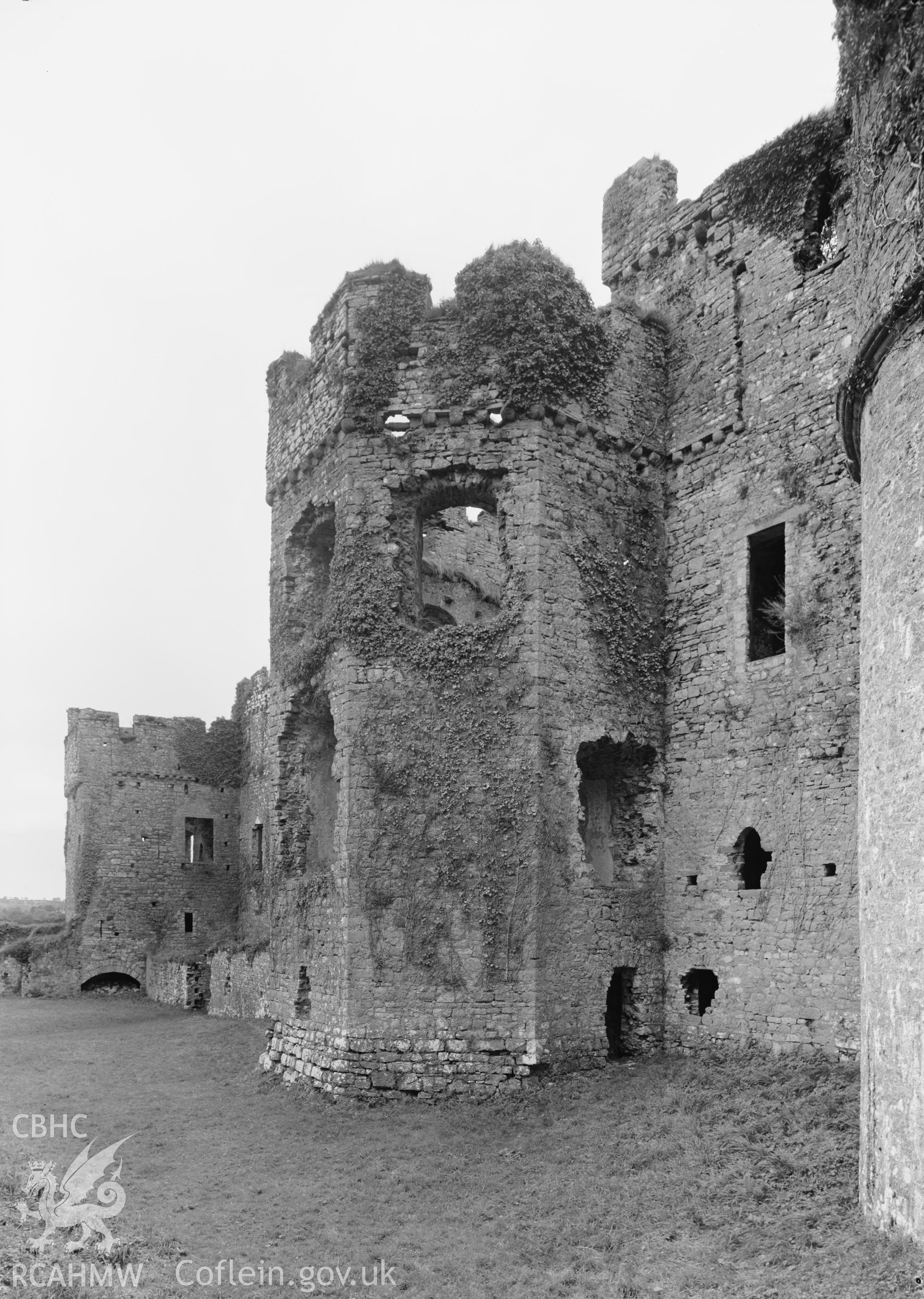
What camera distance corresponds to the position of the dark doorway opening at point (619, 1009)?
12305 mm

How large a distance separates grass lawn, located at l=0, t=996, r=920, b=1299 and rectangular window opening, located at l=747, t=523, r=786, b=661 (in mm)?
4640

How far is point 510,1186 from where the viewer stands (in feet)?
29.3

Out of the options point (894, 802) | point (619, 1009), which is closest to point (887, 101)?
point (894, 802)

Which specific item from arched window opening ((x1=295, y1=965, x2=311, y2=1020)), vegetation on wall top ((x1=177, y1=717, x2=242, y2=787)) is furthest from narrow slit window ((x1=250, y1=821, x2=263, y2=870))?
arched window opening ((x1=295, y1=965, x2=311, y2=1020))

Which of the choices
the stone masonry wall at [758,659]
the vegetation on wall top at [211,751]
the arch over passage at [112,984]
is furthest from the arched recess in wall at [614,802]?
the arch over passage at [112,984]

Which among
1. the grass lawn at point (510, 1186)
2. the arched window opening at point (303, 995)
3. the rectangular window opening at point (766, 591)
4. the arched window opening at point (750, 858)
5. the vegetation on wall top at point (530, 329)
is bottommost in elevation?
the grass lawn at point (510, 1186)

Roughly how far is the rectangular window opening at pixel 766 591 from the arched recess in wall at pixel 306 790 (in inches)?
221

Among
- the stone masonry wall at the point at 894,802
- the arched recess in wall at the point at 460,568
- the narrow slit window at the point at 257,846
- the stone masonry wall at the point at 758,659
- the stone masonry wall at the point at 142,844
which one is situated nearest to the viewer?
the stone masonry wall at the point at 894,802

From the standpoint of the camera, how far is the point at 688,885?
12398mm

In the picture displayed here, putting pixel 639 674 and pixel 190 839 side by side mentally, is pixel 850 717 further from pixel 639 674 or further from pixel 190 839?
pixel 190 839

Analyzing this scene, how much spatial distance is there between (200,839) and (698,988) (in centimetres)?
1723

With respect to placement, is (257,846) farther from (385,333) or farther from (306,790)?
(385,333)

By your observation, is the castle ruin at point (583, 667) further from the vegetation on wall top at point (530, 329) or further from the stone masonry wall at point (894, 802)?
the stone masonry wall at point (894, 802)

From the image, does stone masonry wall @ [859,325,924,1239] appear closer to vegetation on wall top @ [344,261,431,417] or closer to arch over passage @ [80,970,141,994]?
vegetation on wall top @ [344,261,431,417]
